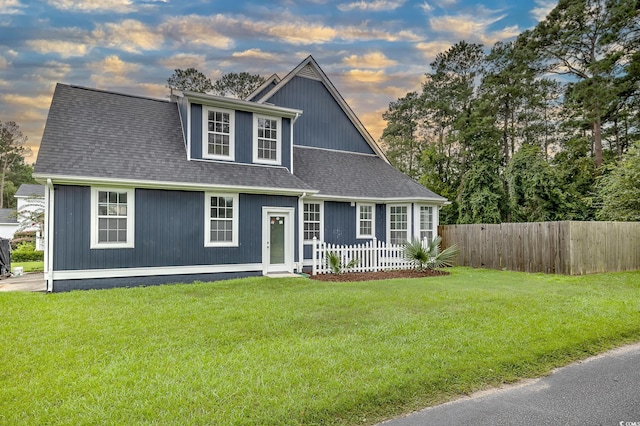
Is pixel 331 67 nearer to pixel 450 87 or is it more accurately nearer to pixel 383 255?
pixel 383 255

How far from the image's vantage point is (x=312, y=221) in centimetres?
1418

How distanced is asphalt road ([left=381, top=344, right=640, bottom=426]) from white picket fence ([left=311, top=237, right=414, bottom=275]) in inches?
351

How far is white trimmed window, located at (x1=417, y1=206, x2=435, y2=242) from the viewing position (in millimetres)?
15188

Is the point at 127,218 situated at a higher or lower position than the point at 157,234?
higher

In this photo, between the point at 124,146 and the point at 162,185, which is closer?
the point at 162,185

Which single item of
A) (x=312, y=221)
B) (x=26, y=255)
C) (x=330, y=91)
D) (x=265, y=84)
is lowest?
(x=26, y=255)

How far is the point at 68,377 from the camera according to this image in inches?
151

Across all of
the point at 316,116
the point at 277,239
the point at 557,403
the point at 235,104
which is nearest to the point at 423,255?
the point at 277,239

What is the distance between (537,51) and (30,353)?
101 ft

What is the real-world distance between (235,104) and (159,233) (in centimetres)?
501

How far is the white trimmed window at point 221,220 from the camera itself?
11305 mm

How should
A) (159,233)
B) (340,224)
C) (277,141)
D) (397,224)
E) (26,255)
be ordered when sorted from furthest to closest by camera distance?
(26,255), (397,224), (340,224), (277,141), (159,233)

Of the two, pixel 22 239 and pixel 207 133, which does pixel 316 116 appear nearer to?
pixel 207 133

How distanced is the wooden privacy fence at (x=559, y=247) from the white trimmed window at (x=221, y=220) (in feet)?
33.4
